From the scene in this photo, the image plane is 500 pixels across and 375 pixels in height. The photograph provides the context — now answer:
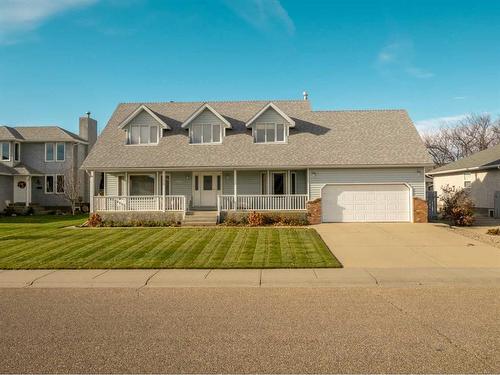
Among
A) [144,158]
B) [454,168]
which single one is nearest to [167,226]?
[144,158]

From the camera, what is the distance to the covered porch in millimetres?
22047

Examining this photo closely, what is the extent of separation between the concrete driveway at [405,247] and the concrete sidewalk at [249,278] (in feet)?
2.90

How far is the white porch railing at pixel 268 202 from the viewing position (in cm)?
2166

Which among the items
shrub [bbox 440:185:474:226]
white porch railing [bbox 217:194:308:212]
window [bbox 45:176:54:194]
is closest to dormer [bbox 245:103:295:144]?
white porch railing [bbox 217:194:308:212]

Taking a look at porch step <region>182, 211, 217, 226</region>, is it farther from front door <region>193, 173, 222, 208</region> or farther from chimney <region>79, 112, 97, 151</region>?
chimney <region>79, 112, 97, 151</region>

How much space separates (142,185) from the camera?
24.0 m

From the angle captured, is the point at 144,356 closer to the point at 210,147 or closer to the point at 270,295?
the point at 270,295

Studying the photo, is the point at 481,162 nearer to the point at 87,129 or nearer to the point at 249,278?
the point at 249,278

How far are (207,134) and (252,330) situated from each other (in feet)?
62.9

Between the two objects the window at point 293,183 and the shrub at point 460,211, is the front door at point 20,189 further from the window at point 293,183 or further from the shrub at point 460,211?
the shrub at point 460,211

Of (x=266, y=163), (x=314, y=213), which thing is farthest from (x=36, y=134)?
(x=314, y=213)

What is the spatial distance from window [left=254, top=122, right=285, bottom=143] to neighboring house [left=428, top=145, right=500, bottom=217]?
43.3ft

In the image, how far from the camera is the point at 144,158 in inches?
893

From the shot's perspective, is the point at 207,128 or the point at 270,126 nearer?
the point at 270,126
